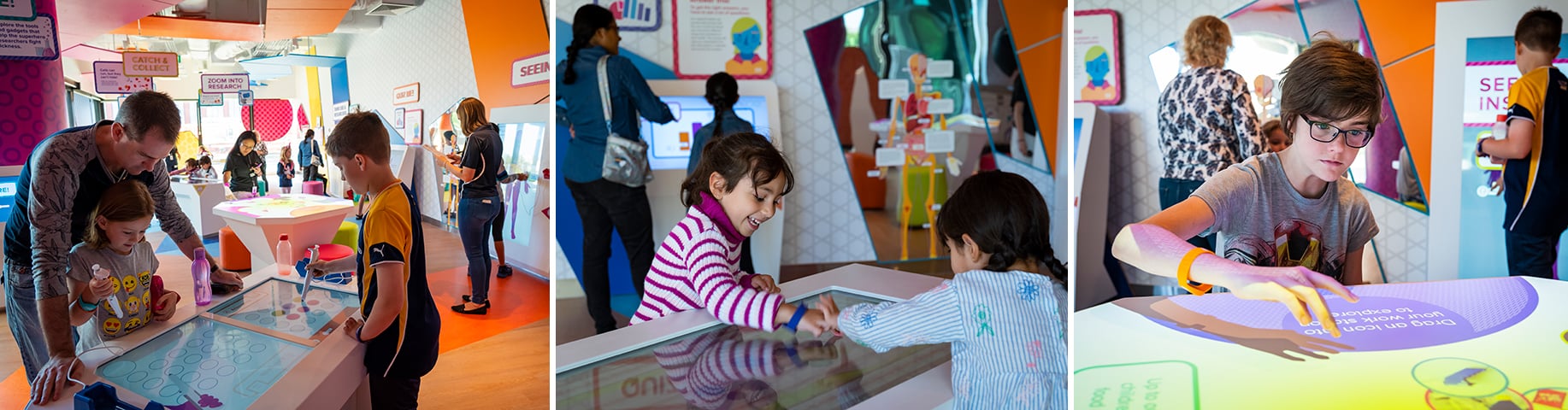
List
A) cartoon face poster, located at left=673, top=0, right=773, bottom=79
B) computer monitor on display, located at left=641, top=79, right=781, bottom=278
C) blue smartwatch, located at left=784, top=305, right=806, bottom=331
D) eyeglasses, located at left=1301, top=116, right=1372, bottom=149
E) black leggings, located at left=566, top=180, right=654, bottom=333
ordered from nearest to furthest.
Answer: blue smartwatch, located at left=784, top=305, right=806, bottom=331 → eyeglasses, located at left=1301, top=116, right=1372, bottom=149 → black leggings, located at left=566, top=180, right=654, bottom=333 → computer monitor on display, located at left=641, top=79, right=781, bottom=278 → cartoon face poster, located at left=673, top=0, right=773, bottom=79

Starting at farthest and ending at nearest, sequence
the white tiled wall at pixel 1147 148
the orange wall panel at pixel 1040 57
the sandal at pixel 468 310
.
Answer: the orange wall panel at pixel 1040 57, the white tiled wall at pixel 1147 148, the sandal at pixel 468 310

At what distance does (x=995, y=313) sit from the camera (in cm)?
123

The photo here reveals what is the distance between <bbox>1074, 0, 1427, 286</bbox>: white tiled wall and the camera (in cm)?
186

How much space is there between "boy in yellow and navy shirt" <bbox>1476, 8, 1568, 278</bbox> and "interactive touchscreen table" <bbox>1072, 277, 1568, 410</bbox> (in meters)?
0.21

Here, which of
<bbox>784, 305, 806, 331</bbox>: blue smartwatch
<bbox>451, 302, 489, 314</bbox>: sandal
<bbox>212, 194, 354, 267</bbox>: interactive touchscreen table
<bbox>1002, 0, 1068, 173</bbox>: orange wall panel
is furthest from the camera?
<bbox>1002, 0, 1068, 173</bbox>: orange wall panel

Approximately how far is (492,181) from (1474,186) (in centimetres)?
228

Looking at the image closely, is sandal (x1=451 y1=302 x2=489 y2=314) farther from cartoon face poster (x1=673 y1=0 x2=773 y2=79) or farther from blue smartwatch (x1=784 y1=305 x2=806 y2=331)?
cartoon face poster (x1=673 y1=0 x2=773 y2=79)

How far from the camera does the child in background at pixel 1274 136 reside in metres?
1.70

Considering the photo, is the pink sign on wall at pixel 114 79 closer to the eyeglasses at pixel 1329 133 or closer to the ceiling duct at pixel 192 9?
the ceiling duct at pixel 192 9

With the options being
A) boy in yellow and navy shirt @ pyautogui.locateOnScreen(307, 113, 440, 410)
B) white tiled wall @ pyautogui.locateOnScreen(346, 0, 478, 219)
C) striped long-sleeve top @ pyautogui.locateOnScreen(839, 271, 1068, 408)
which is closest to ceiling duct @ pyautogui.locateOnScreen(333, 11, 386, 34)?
white tiled wall @ pyautogui.locateOnScreen(346, 0, 478, 219)

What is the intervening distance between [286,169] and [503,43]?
43 centimetres

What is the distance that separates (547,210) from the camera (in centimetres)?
171

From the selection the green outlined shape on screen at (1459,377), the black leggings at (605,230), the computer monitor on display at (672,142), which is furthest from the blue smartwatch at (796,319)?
the computer monitor on display at (672,142)

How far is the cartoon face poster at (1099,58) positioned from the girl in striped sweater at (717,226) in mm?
738
